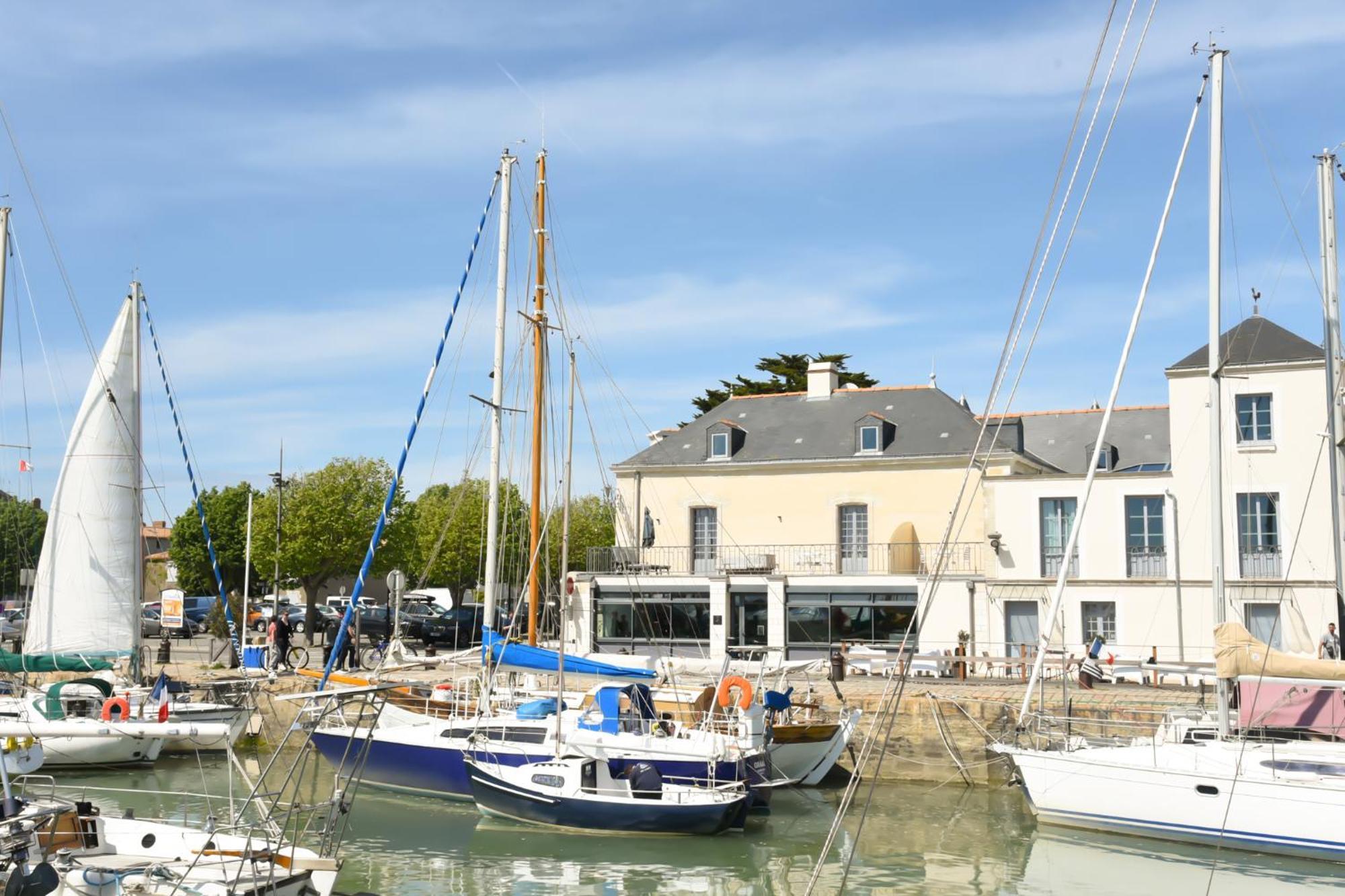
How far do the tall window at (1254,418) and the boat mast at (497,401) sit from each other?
61.2ft

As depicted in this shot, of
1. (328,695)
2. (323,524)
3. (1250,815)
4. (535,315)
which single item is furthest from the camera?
(323,524)

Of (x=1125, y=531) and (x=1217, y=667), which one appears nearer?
(x=1217, y=667)

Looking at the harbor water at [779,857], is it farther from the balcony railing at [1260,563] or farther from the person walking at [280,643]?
the balcony railing at [1260,563]

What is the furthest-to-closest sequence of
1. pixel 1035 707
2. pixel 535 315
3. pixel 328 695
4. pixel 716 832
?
pixel 535 315 < pixel 1035 707 < pixel 716 832 < pixel 328 695

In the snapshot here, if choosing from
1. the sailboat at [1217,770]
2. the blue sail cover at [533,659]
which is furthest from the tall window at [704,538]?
the sailboat at [1217,770]

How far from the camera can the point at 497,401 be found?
954 inches

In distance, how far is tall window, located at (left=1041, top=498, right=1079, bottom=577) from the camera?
3316 centimetres

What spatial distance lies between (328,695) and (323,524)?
43.1 m

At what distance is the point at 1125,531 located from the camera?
32.4m

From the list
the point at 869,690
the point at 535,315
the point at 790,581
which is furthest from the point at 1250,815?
the point at 790,581

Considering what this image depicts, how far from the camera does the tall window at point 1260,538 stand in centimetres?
3059

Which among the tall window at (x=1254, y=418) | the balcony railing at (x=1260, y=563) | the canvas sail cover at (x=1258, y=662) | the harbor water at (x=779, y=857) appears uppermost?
the tall window at (x=1254, y=418)

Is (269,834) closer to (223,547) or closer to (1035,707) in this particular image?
(1035,707)

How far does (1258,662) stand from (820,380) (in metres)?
25.6
